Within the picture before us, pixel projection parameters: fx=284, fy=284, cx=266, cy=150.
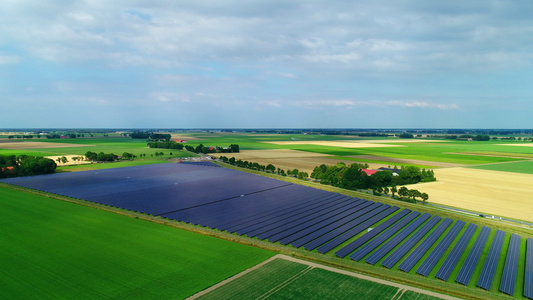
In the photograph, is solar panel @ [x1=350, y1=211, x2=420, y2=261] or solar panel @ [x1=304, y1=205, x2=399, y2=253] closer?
solar panel @ [x1=350, y1=211, x2=420, y2=261]

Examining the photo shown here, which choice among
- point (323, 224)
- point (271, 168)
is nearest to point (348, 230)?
point (323, 224)

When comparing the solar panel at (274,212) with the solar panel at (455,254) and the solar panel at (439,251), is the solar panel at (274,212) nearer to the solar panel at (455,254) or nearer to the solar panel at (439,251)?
the solar panel at (439,251)

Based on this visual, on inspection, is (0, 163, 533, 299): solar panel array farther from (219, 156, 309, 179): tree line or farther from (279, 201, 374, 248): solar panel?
(219, 156, 309, 179): tree line

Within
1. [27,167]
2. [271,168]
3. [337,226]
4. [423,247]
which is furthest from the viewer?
[271,168]

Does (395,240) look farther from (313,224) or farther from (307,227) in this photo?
(307,227)

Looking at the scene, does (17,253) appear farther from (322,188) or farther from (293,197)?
(322,188)

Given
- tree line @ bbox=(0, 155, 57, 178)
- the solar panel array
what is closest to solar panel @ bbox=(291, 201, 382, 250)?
the solar panel array

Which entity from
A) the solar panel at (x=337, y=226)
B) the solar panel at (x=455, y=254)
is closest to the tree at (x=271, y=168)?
the solar panel at (x=337, y=226)

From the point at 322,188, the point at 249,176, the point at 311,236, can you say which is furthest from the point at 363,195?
the point at 249,176
